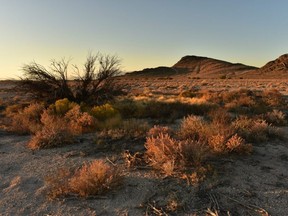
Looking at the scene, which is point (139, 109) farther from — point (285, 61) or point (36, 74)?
point (285, 61)

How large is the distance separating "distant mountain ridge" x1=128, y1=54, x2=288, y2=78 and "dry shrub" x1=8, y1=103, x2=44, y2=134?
227 feet

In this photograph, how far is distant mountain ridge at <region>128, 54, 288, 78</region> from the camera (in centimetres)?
9049

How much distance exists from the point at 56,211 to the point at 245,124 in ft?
19.5

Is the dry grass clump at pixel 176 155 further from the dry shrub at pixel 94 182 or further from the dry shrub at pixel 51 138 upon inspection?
the dry shrub at pixel 51 138

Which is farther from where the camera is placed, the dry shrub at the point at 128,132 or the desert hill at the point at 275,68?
the desert hill at the point at 275,68

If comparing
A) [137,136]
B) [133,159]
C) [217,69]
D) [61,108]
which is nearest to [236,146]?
[133,159]

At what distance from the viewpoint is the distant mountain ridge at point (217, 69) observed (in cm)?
9049

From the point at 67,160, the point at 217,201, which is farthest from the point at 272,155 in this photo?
the point at 67,160

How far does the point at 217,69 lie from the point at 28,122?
13314 cm

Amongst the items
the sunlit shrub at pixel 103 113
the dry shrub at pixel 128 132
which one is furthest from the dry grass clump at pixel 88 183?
the sunlit shrub at pixel 103 113

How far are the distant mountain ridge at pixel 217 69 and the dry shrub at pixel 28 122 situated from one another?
69.3 m

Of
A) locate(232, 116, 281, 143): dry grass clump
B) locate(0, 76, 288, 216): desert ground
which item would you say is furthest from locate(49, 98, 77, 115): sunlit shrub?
locate(232, 116, 281, 143): dry grass clump

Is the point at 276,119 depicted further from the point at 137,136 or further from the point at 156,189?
the point at 156,189

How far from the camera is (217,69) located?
13825 cm
